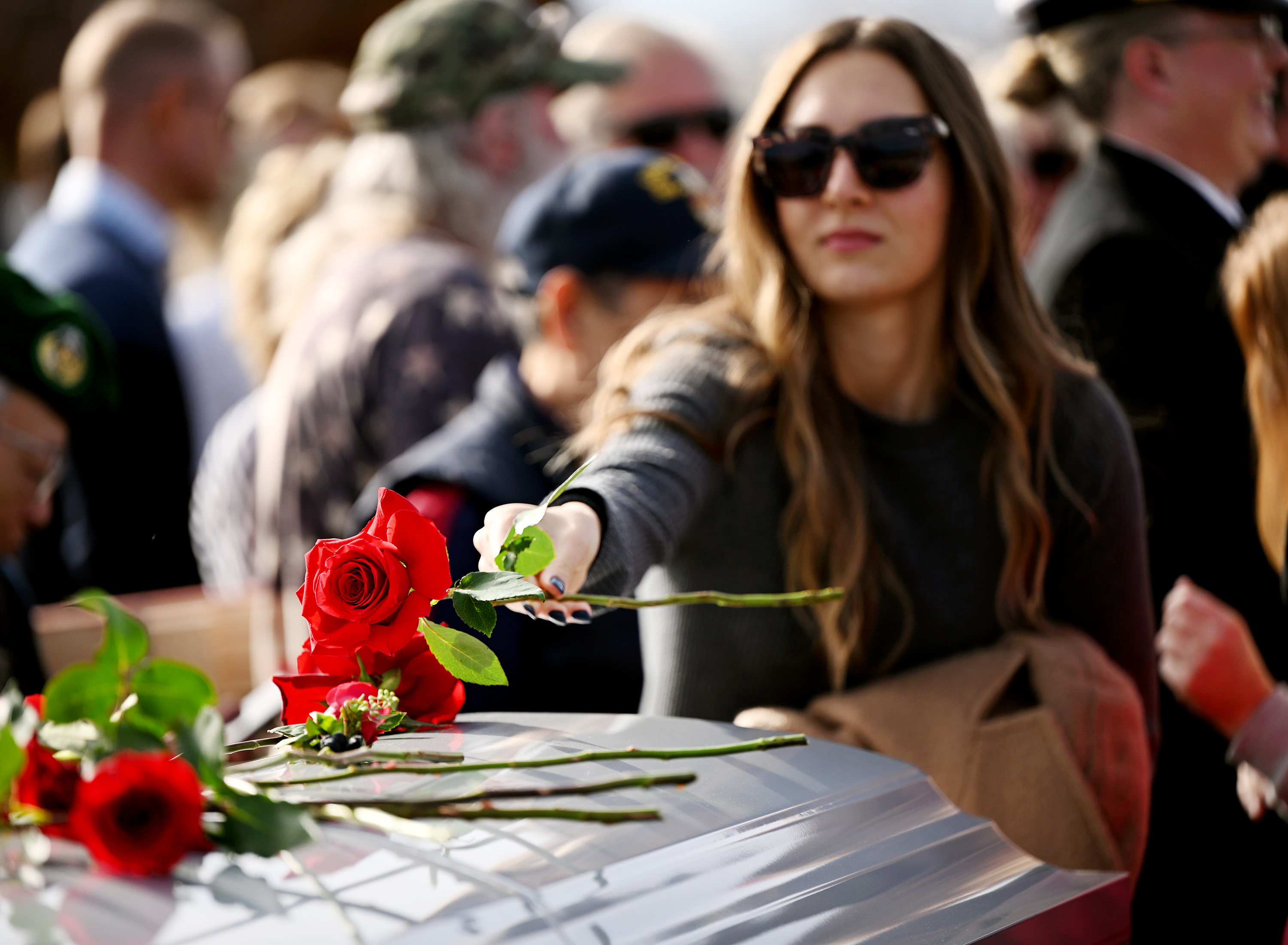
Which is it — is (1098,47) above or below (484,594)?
above

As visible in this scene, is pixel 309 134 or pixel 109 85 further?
pixel 309 134

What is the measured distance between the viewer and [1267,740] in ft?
6.04

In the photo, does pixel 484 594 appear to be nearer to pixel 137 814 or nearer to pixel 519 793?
pixel 519 793

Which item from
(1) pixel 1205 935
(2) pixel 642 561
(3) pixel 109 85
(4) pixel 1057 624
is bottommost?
(1) pixel 1205 935

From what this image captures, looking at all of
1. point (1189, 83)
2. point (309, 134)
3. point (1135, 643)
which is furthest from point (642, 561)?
point (309, 134)

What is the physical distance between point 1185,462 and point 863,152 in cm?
84

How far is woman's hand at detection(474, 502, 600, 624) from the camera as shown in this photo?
1.39 m

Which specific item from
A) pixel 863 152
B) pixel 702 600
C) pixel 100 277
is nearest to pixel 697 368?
pixel 863 152

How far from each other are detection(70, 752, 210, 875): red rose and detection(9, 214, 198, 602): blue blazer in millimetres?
2798

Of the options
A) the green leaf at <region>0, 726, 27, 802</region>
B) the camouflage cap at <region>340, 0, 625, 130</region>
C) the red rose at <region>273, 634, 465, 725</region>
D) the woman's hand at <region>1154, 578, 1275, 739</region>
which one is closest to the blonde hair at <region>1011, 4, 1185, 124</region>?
the woman's hand at <region>1154, 578, 1275, 739</region>

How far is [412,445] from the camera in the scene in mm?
3086

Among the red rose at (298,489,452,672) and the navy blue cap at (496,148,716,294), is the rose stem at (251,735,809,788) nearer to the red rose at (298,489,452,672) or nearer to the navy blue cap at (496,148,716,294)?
the red rose at (298,489,452,672)

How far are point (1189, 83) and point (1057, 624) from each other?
1.25 metres

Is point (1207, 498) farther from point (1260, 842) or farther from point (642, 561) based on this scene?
point (642, 561)
